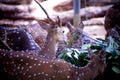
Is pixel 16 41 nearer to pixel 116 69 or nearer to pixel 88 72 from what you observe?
pixel 88 72

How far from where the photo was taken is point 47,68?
5.21 ft

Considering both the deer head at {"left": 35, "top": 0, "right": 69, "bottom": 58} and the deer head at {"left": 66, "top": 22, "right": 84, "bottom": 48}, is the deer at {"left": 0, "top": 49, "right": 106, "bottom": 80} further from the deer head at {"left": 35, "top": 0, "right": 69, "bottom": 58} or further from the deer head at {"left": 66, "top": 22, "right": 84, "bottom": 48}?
the deer head at {"left": 66, "top": 22, "right": 84, "bottom": 48}

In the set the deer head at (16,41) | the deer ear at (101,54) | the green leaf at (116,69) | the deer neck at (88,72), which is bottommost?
the green leaf at (116,69)

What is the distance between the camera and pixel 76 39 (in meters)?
2.35

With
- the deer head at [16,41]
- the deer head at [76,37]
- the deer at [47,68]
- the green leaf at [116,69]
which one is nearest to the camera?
the deer at [47,68]

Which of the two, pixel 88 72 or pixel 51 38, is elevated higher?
pixel 51 38

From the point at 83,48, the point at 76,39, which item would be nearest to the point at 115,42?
the point at 83,48

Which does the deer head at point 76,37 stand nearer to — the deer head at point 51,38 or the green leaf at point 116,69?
the deer head at point 51,38

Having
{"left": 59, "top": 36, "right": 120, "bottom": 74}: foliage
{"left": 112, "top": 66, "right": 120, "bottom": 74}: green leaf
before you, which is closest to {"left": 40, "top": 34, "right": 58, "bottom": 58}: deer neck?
{"left": 59, "top": 36, "right": 120, "bottom": 74}: foliage

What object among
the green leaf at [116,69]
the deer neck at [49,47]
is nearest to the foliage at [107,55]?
the green leaf at [116,69]

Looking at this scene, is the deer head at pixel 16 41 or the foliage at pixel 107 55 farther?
the deer head at pixel 16 41

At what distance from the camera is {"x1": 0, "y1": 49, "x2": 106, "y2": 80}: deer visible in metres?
1.58

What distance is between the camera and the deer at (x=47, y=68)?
1.58 meters

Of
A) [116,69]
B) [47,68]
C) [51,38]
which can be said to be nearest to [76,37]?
[51,38]
